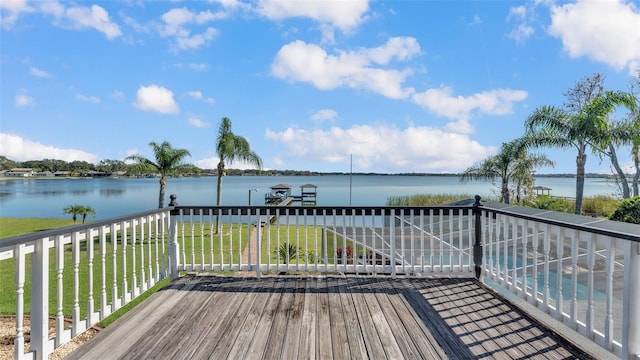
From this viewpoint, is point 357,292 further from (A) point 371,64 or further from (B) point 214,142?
(B) point 214,142

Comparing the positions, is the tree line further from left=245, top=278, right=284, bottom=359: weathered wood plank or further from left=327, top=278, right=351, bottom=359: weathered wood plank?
left=245, top=278, right=284, bottom=359: weathered wood plank

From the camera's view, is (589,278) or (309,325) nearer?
(589,278)

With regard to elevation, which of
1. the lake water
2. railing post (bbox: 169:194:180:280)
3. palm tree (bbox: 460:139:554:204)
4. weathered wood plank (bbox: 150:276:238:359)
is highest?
palm tree (bbox: 460:139:554:204)

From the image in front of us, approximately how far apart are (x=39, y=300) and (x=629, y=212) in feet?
31.6

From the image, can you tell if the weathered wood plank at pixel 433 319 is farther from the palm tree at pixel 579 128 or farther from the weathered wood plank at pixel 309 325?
the palm tree at pixel 579 128

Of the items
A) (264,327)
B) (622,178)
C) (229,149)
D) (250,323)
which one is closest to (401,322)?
(264,327)

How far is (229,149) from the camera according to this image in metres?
13.6

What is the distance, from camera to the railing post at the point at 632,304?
5.71ft

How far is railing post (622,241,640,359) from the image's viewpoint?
1.74 m

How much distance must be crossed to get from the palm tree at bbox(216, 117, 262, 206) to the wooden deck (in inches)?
430

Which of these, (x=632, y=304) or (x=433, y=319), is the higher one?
(x=632, y=304)

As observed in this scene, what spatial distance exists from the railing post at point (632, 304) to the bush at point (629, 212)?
656 centimetres

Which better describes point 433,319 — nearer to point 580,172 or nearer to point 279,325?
point 279,325

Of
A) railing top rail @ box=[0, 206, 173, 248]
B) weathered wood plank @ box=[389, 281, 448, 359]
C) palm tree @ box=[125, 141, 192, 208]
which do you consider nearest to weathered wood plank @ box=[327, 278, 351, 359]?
weathered wood plank @ box=[389, 281, 448, 359]
